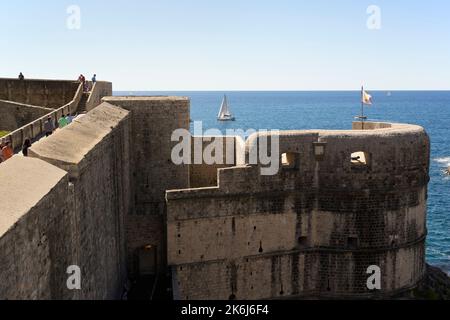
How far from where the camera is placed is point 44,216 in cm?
1019

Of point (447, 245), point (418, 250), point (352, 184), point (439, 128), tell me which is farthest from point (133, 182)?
point (439, 128)

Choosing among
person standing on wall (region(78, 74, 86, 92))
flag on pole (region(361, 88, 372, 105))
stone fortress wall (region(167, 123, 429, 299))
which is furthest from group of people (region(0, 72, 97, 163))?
flag on pole (region(361, 88, 372, 105))

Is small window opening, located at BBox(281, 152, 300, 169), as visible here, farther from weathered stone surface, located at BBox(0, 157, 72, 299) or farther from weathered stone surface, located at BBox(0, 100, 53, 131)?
weathered stone surface, located at BBox(0, 100, 53, 131)

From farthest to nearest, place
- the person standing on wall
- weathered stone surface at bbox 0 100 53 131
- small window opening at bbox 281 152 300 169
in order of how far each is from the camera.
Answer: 1. the person standing on wall
2. weathered stone surface at bbox 0 100 53 131
3. small window opening at bbox 281 152 300 169

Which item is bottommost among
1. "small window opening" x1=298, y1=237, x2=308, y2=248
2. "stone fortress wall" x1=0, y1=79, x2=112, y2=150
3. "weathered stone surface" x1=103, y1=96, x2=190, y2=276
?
"small window opening" x1=298, y1=237, x2=308, y2=248

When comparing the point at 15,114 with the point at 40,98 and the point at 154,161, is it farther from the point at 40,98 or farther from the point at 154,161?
the point at 154,161

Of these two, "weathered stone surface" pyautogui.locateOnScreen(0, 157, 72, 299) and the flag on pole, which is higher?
the flag on pole

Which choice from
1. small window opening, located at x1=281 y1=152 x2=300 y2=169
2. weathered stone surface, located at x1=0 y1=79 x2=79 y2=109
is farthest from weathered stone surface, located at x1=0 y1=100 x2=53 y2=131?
small window opening, located at x1=281 y1=152 x2=300 y2=169

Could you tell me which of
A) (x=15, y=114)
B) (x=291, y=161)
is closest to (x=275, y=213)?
(x=291, y=161)

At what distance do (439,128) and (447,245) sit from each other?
8343 cm

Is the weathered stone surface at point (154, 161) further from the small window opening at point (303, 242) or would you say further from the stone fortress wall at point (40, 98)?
the small window opening at point (303, 242)

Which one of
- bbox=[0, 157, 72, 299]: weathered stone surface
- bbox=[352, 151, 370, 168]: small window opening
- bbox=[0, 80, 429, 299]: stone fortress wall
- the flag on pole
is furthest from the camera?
the flag on pole

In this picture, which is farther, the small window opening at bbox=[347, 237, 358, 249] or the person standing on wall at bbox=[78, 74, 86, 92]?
the person standing on wall at bbox=[78, 74, 86, 92]
